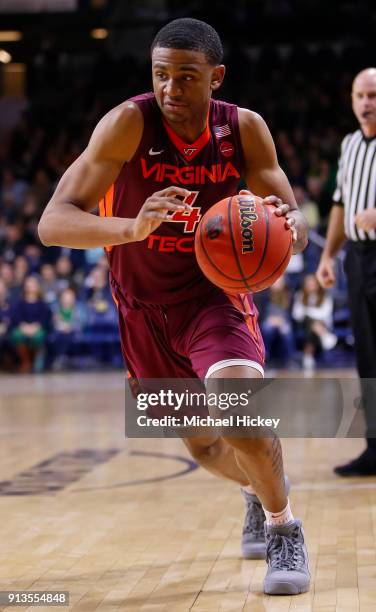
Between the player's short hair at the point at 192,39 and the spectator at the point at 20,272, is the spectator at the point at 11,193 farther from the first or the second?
the player's short hair at the point at 192,39

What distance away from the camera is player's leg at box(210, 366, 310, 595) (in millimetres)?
3166

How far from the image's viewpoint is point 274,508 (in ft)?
10.9

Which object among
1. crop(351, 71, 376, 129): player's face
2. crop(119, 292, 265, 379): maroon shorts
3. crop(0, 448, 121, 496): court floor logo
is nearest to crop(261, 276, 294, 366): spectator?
crop(0, 448, 121, 496): court floor logo

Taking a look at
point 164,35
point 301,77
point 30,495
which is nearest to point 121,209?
point 164,35

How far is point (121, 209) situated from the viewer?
3.51m

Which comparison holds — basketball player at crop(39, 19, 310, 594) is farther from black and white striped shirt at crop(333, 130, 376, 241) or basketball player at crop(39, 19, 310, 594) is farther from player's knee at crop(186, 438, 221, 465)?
black and white striped shirt at crop(333, 130, 376, 241)

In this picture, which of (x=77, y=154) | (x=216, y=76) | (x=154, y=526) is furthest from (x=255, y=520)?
(x=77, y=154)

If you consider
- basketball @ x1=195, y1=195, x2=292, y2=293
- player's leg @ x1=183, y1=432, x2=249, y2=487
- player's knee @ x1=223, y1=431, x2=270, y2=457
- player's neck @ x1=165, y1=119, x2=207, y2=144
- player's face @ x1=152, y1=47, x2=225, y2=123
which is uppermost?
player's face @ x1=152, y1=47, x2=225, y2=123

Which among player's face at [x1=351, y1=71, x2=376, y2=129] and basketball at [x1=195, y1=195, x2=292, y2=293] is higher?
player's face at [x1=351, y1=71, x2=376, y2=129]

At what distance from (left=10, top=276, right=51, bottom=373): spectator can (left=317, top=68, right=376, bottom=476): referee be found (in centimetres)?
723

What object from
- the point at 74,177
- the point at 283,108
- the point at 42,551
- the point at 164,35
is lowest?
the point at 42,551

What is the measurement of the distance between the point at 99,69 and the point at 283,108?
4.22 meters

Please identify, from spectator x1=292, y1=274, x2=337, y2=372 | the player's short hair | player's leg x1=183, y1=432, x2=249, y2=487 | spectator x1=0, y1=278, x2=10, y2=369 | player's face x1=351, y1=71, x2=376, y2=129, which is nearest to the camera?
the player's short hair

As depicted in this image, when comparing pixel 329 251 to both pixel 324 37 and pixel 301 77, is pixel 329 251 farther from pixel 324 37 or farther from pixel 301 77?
pixel 324 37
